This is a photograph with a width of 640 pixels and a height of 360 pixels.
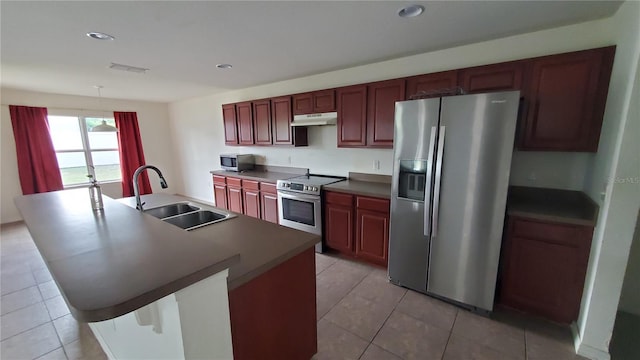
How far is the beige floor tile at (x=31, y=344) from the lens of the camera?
189 centimetres

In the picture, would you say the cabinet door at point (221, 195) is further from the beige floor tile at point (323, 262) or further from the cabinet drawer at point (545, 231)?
the cabinet drawer at point (545, 231)

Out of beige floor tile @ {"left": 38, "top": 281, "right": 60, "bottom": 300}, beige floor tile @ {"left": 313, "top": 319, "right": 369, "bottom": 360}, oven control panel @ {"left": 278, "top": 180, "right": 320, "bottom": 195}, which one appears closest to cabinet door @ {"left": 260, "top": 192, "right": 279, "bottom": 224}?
oven control panel @ {"left": 278, "top": 180, "right": 320, "bottom": 195}

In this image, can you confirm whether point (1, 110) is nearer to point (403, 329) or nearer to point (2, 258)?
point (2, 258)

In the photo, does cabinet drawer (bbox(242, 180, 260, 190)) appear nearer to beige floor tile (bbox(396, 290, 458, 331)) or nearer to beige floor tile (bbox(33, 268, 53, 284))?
beige floor tile (bbox(33, 268, 53, 284))

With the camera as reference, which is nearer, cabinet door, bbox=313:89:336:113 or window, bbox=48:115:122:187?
cabinet door, bbox=313:89:336:113

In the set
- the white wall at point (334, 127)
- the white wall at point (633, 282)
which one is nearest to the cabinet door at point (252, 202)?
the white wall at point (334, 127)

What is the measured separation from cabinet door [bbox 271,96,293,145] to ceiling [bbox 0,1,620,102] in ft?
1.76

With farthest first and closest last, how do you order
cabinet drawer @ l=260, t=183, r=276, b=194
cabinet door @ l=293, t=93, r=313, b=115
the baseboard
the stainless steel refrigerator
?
cabinet drawer @ l=260, t=183, r=276, b=194
cabinet door @ l=293, t=93, r=313, b=115
the stainless steel refrigerator
the baseboard

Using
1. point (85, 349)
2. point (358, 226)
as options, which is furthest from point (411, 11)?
point (85, 349)

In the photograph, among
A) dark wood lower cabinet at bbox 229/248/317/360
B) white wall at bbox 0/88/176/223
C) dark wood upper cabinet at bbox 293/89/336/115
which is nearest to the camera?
dark wood lower cabinet at bbox 229/248/317/360

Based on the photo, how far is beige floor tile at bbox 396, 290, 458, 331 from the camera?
216 cm

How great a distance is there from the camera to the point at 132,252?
3.57 feet

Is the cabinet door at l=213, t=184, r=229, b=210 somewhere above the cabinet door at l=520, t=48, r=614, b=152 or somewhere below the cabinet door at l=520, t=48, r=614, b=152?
below

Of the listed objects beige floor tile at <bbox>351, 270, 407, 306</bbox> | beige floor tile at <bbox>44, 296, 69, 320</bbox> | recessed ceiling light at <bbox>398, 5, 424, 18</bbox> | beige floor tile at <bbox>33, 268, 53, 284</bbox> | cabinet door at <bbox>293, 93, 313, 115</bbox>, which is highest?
recessed ceiling light at <bbox>398, 5, 424, 18</bbox>
